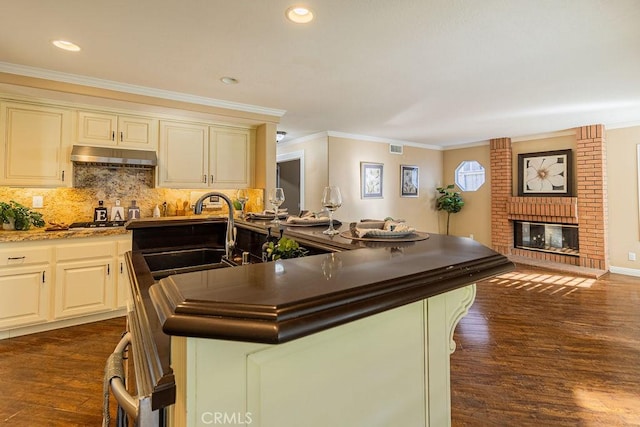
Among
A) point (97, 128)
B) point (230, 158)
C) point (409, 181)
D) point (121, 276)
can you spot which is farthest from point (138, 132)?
point (409, 181)

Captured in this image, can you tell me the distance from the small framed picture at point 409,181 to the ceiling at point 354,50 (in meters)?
2.58

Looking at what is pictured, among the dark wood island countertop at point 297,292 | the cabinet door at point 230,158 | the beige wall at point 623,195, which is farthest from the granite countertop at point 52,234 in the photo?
the beige wall at point 623,195

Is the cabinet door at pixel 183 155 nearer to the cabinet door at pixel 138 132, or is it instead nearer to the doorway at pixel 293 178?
the cabinet door at pixel 138 132

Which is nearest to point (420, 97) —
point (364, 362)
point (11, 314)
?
point (364, 362)

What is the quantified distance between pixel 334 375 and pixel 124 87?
360cm

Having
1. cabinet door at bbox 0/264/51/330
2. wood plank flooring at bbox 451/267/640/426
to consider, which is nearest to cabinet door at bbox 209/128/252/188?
cabinet door at bbox 0/264/51/330

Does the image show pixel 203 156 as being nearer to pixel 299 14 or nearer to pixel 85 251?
pixel 85 251

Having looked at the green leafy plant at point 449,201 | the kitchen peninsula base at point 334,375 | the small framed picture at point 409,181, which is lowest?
the kitchen peninsula base at point 334,375

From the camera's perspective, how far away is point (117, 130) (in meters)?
3.46

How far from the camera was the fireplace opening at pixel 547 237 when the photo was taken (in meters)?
5.52

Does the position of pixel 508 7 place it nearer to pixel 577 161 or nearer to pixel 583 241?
pixel 577 161

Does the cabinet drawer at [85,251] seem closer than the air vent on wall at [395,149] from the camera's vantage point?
Yes

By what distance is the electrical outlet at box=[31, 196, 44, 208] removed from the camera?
3.28 metres

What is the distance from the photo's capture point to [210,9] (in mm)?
1952
